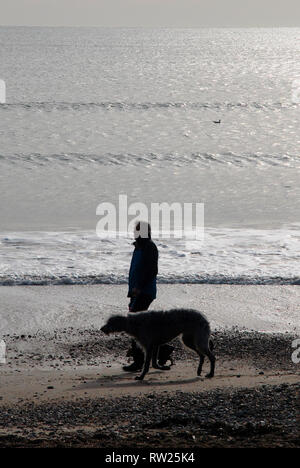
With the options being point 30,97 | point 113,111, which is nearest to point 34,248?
point 113,111

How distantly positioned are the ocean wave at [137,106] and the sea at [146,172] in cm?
15

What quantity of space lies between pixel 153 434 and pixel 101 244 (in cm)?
1306

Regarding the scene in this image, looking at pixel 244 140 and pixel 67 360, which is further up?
pixel 244 140

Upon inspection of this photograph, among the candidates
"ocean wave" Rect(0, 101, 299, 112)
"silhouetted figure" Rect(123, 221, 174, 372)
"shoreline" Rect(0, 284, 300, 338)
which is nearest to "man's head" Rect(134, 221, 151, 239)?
"silhouetted figure" Rect(123, 221, 174, 372)

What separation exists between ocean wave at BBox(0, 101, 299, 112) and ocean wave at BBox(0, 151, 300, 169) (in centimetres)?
1926

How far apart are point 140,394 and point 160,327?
44.1 inches

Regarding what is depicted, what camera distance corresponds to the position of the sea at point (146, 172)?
18625 millimetres

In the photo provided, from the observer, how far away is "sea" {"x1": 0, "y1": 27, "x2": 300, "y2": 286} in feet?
61.1

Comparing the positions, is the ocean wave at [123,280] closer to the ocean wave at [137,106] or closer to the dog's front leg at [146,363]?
the dog's front leg at [146,363]

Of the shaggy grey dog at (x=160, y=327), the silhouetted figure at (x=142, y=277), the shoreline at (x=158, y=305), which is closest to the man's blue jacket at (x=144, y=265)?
the silhouetted figure at (x=142, y=277)

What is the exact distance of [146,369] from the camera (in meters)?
10.2
